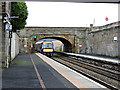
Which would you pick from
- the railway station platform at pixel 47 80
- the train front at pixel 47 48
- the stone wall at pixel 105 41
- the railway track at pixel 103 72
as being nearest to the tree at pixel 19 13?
the train front at pixel 47 48

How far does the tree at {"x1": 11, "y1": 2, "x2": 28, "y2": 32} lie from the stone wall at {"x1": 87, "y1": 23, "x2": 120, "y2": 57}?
43.9ft

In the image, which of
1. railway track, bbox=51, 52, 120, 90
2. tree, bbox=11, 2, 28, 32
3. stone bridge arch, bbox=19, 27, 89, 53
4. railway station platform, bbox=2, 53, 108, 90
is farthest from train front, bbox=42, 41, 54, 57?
railway station platform, bbox=2, 53, 108, 90

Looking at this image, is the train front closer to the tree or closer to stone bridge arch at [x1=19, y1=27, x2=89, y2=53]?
stone bridge arch at [x1=19, y1=27, x2=89, y2=53]

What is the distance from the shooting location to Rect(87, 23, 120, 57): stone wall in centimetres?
2798

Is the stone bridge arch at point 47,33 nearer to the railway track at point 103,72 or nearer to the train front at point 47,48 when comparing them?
the train front at point 47,48

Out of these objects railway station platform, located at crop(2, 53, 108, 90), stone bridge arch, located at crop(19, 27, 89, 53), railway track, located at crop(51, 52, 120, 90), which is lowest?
railway track, located at crop(51, 52, 120, 90)

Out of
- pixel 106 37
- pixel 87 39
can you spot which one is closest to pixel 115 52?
pixel 106 37

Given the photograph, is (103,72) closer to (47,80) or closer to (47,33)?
(47,80)

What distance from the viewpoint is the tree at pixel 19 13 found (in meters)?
25.6

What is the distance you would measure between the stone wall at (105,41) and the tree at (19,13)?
1338cm

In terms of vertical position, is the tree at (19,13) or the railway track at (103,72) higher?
the tree at (19,13)

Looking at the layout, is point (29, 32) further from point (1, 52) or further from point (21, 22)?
point (1, 52)

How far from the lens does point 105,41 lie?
31.6 m

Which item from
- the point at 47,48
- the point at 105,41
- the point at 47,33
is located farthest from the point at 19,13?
the point at 47,33
